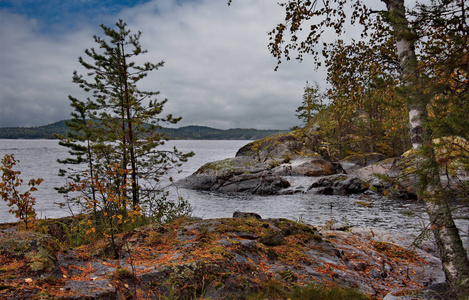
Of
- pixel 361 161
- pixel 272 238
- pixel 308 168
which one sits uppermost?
pixel 272 238

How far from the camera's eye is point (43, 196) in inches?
805

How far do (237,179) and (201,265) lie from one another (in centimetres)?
2040

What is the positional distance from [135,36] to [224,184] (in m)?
15.4

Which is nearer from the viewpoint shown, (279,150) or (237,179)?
(237,179)

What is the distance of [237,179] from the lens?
78.2 ft

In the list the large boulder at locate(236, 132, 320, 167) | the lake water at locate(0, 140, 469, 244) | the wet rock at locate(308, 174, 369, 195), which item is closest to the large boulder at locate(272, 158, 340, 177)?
the large boulder at locate(236, 132, 320, 167)

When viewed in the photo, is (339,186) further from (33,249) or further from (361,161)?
(33,249)

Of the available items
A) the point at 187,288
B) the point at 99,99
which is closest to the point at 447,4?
the point at 187,288

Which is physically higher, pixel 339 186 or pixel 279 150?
pixel 279 150

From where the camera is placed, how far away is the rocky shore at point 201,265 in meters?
2.82

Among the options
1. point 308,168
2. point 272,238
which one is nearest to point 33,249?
point 272,238

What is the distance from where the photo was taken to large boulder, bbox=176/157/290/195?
74.5 feet

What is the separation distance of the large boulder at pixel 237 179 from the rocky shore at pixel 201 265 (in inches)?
646

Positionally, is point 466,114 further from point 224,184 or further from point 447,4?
point 224,184
